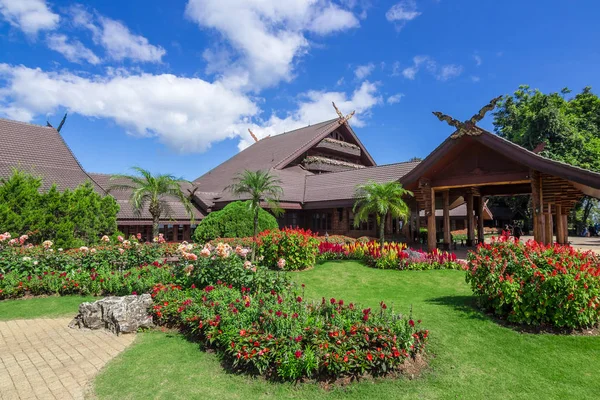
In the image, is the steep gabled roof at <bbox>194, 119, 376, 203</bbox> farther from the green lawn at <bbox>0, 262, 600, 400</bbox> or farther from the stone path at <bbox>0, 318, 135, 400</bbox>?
the green lawn at <bbox>0, 262, 600, 400</bbox>

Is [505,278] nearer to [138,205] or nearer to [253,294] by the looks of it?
[253,294]

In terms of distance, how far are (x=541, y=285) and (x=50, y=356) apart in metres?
7.87

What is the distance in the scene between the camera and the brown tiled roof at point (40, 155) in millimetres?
17750

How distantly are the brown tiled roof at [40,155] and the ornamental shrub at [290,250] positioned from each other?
468 inches

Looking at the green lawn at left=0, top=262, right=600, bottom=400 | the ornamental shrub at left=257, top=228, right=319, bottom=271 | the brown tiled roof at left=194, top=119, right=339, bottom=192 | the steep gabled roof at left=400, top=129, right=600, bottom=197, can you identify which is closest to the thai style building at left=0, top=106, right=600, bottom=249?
the steep gabled roof at left=400, top=129, right=600, bottom=197

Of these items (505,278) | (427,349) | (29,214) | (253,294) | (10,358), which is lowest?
(10,358)

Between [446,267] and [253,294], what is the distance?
7531 millimetres

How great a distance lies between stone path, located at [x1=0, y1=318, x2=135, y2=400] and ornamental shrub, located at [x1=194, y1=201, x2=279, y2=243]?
1071cm

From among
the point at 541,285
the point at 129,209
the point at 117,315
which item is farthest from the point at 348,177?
the point at 117,315

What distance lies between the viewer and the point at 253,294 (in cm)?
705

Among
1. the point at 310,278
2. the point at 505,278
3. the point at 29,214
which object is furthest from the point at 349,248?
the point at 29,214

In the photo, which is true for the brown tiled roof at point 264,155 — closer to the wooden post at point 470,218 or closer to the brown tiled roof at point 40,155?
Answer: the brown tiled roof at point 40,155

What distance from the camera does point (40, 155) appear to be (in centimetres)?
1925

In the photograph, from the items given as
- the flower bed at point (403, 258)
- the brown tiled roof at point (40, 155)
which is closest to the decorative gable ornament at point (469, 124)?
the flower bed at point (403, 258)
